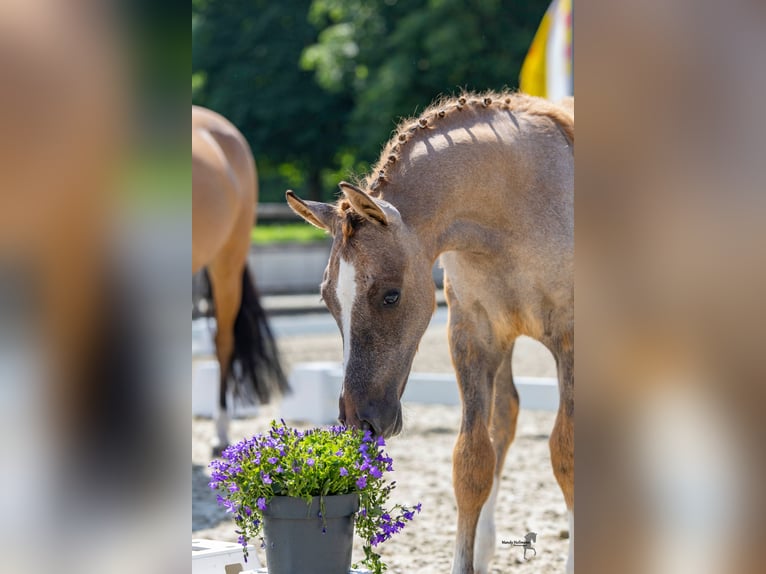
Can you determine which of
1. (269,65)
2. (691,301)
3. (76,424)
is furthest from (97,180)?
(269,65)

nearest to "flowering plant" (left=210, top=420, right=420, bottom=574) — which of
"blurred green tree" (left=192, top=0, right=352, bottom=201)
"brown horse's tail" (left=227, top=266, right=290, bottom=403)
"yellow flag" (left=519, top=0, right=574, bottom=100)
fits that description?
"brown horse's tail" (left=227, top=266, right=290, bottom=403)

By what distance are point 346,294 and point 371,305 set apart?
0.08 metres

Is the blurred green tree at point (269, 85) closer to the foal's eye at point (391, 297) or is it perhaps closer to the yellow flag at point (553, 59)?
the yellow flag at point (553, 59)

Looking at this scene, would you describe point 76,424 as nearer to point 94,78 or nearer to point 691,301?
point 94,78

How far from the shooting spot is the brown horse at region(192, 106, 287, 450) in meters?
7.24

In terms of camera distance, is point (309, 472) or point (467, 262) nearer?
point (309, 472)

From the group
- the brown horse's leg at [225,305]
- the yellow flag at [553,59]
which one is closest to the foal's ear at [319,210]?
the brown horse's leg at [225,305]

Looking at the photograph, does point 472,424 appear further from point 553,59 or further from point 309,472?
point 553,59

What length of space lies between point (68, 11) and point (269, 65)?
2731 cm

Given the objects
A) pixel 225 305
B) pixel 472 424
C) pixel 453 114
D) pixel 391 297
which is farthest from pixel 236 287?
pixel 391 297

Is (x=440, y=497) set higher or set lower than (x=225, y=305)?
lower

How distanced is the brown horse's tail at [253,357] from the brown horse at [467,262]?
3693 millimetres

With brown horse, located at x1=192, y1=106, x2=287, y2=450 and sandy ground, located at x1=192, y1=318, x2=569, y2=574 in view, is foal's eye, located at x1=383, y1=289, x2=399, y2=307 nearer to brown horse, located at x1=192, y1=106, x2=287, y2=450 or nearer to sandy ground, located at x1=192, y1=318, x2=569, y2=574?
sandy ground, located at x1=192, y1=318, x2=569, y2=574

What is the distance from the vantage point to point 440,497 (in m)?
5.46
